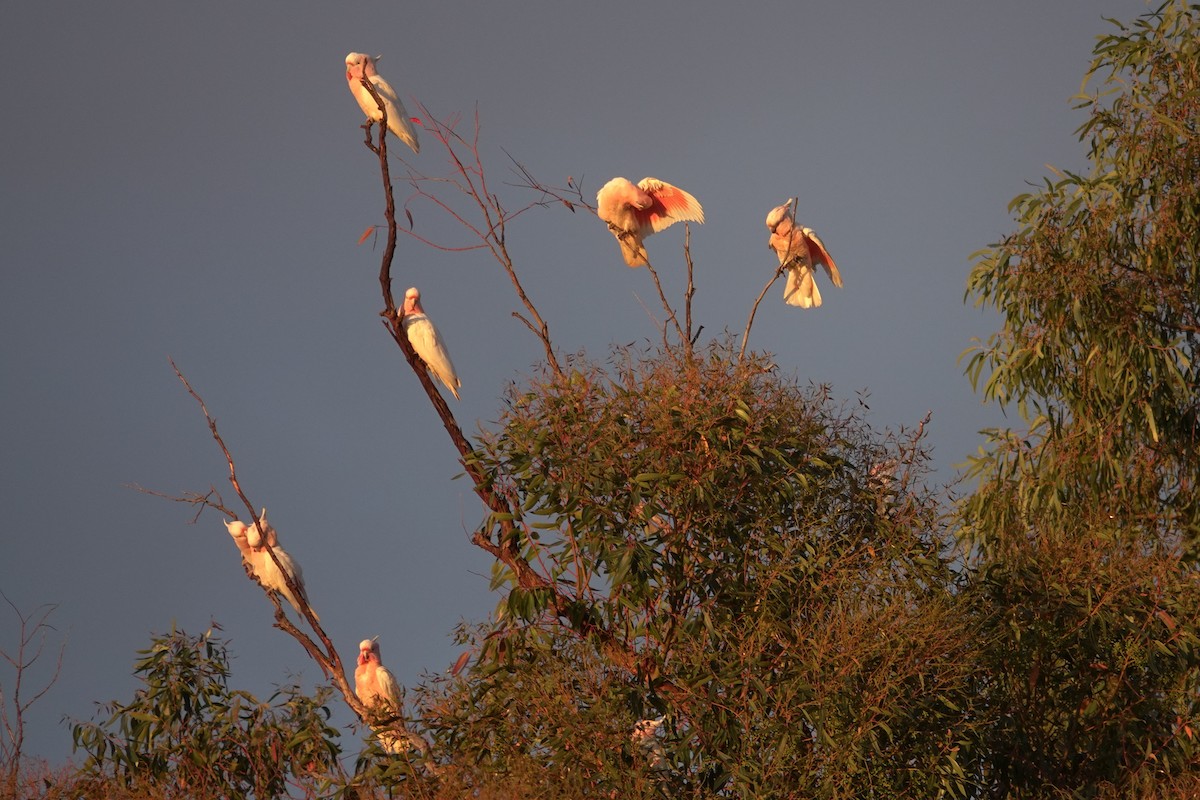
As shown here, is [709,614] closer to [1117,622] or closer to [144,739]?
[1117,622]

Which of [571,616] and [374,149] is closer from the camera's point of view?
[571,616]

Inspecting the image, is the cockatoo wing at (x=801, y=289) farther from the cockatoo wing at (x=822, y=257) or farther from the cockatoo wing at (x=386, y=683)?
the cockatoo wing at (x=386, y=683)

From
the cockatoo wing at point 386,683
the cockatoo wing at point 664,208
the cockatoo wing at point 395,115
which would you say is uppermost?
the cockatoo wing at point 395,115

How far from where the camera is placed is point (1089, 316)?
7414 mm

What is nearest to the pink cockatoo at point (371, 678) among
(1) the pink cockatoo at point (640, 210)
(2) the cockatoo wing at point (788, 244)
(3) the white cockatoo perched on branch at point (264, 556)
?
(3) the white cockatoo perched on branch at point (264, 556)

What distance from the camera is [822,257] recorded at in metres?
8.27

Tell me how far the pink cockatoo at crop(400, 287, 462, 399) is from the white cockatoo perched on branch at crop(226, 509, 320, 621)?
106 centimetres

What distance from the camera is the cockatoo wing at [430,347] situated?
7402mm

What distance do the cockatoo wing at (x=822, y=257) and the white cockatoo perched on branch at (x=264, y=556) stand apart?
3087 millimetres

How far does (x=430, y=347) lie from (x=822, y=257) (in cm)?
223

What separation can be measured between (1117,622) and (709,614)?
6.00 feet

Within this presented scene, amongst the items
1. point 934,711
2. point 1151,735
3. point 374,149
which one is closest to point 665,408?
point 934,711

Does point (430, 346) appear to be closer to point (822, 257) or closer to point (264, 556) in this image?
point (264, 556)

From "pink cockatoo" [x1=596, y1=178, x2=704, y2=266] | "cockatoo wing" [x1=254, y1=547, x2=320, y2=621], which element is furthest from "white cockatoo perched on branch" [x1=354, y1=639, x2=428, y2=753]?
"pink cockatoo" [x1=596, y1=178, x2=704, y2=266]
